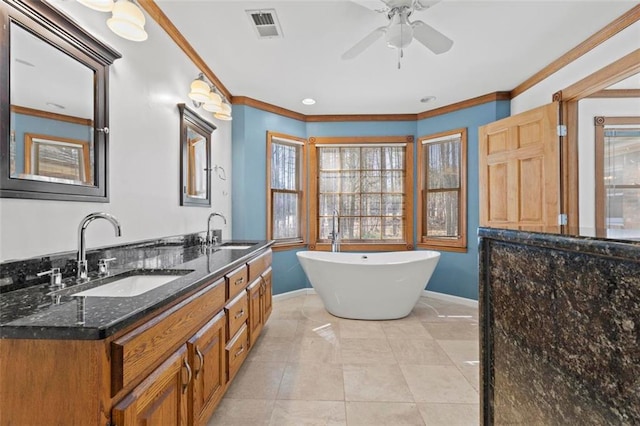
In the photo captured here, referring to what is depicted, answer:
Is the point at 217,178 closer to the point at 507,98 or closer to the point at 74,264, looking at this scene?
the point at 74,264

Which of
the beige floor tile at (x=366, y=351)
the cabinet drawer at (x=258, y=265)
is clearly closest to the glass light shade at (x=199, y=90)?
the cabinet drawer at (x=258, y=265)

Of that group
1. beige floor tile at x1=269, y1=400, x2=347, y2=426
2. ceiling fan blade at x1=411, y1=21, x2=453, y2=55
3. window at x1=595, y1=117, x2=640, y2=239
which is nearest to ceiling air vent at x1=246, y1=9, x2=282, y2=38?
ceiling fan blade at x1=411, y1=21, x2=453, y2=55

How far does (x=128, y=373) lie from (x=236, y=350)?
1198 mm

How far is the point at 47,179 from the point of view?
136 cm

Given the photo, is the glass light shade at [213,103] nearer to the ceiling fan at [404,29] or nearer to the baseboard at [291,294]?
the ceiling fan at [404,29]

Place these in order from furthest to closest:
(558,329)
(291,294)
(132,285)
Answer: (291,294)
(132,285)
(558,329)

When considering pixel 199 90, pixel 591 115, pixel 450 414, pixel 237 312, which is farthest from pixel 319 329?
pixel 591 115

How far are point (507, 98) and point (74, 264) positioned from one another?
4.39 metres

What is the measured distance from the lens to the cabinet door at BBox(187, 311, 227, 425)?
4.71 ft

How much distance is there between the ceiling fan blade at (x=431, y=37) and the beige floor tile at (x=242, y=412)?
8.35 feet

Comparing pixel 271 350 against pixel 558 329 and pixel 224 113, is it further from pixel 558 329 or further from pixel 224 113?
pixel 558 329

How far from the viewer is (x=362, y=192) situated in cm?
469

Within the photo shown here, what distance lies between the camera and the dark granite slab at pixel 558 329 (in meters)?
0.53

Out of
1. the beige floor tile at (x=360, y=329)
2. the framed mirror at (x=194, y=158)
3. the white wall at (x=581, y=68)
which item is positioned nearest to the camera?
the white wall at (x=581, y=68)
